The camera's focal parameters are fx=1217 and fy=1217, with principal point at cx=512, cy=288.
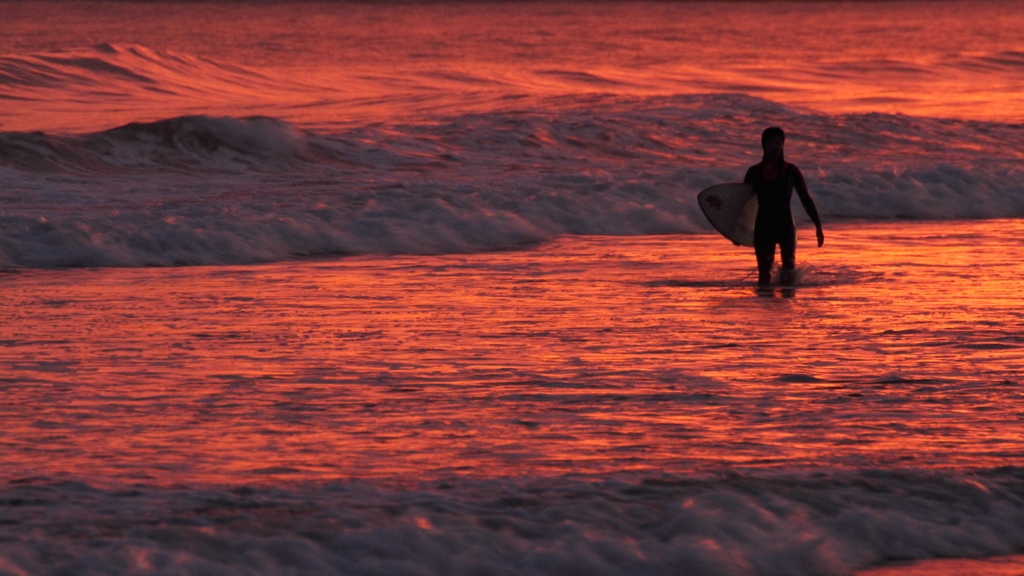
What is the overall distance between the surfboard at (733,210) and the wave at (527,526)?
18.7 feet

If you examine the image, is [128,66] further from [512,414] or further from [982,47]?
[982,47]

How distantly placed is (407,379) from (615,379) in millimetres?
1103

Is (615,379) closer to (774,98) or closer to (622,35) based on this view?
(774,98)

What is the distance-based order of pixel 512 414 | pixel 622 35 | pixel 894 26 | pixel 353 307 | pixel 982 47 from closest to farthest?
pixel 512 414 → pixel 353 307 → pixel 982 47 → pixel 622 35 → pixel 894 26

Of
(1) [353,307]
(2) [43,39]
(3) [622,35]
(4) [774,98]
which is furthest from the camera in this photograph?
(3) [622,35]

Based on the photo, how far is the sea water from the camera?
4.41m

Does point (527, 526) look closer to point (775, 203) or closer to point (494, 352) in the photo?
point (494, 352)

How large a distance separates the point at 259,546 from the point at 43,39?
52933 millimetres

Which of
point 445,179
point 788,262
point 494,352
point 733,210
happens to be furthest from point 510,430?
point 445,179

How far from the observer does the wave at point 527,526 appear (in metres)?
4.17

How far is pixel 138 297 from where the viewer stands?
9.27m

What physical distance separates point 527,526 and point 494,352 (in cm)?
278

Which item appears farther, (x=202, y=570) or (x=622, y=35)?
(x=622, y=35)

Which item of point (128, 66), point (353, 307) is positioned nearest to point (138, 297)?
point (353, 307)
